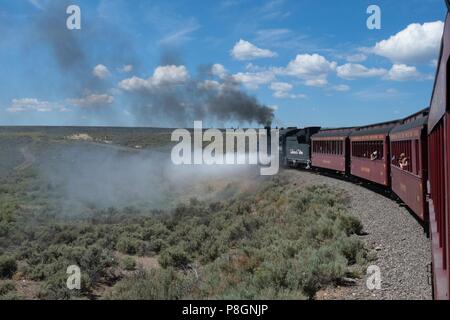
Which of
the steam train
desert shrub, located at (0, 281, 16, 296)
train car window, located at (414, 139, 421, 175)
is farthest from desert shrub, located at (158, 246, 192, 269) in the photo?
train car window, located at (414, 139, 421, 175)

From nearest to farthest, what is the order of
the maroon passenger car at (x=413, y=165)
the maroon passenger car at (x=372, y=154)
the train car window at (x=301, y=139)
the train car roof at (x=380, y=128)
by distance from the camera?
1. the maroon passenger car at (x=413, y=165)
2. the maroon passenger car at (x=372, y=154)
3. the train car roof at (x=380, y=128)
4. the train car window at (x=301, y=139)

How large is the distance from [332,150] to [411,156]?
15829 mm

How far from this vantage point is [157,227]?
78.1 ft

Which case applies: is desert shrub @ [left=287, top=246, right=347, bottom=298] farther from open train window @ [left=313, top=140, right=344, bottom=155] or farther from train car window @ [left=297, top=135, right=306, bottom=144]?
train car window @ [left=297, top=135, right=306, bottom=144]

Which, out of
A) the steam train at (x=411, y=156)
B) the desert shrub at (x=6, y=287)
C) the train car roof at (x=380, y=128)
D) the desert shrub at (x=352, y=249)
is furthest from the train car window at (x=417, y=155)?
the desert shrub at (x=6, y=287)

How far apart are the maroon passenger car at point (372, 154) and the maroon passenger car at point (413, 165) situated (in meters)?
1.98

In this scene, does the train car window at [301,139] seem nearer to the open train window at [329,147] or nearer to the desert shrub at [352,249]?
the open train window at [329,147]

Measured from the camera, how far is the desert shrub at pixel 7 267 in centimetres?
1669

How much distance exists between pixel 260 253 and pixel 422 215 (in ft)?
13.6

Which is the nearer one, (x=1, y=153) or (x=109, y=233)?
(x=109, y=233)

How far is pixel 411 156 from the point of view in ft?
40.5

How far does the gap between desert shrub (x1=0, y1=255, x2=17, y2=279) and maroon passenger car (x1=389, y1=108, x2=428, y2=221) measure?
13460 mm
